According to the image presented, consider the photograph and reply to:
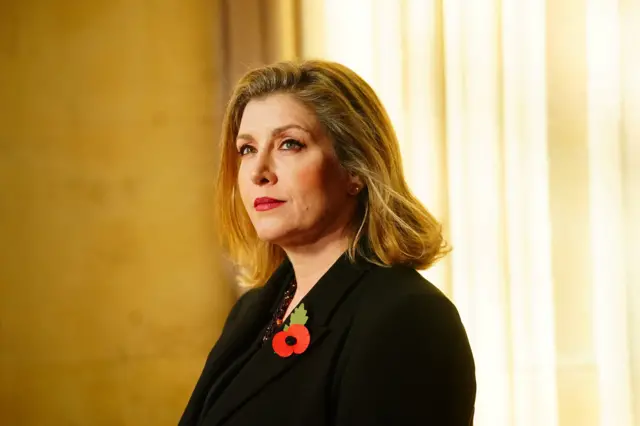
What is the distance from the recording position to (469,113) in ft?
5.86

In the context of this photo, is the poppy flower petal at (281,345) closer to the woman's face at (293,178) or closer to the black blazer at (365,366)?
the black blazer at (365,366)

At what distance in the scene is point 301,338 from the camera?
1.19 meters

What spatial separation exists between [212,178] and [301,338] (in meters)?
1.20

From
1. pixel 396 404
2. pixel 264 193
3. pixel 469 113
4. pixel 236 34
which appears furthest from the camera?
pixel 236 34

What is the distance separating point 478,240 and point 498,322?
7.8 inches

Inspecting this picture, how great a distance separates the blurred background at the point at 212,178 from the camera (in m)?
1.65

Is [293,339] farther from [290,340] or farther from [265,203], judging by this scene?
[265,203]

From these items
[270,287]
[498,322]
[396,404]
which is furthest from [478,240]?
[396,404]

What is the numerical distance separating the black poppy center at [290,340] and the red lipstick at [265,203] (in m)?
0.22

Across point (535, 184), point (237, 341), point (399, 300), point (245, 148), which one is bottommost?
point (237, 341)

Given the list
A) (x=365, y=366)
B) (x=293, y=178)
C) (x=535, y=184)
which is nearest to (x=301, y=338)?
(x=365, y=366)

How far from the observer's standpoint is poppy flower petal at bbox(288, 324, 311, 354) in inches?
46.5

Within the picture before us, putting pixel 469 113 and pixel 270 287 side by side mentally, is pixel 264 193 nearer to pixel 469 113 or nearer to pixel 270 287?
pixel 270 287

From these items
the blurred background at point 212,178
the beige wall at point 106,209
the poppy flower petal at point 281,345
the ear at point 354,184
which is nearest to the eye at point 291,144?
the ear at point 354,184
